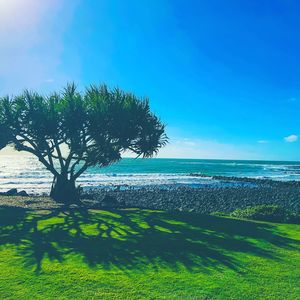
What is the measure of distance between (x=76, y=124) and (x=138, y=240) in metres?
13.7

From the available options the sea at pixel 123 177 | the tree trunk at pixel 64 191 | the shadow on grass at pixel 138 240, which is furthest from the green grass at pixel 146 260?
the sea at pixel 123 177

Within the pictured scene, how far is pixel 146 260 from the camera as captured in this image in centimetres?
803

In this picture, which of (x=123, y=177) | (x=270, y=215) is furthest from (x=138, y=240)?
(x=123, y=177)

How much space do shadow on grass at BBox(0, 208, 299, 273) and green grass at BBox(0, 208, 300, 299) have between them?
3cm

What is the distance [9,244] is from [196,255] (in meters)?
5.41

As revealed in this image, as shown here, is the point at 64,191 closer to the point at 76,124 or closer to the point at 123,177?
the point at 76,124

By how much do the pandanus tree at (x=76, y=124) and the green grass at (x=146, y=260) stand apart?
1005cm

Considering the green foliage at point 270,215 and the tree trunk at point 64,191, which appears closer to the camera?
the green foliage at point 270,215

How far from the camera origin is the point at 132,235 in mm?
10781

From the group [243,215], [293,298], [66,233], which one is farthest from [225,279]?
[243,215]

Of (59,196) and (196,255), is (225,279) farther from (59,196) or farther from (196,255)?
(59,196)

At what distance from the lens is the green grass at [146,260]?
6309 mm

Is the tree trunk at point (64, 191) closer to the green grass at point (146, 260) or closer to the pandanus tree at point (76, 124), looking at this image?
the pandanus tree at point (76, 124)

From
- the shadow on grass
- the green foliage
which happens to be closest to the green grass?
the shadow on grass
